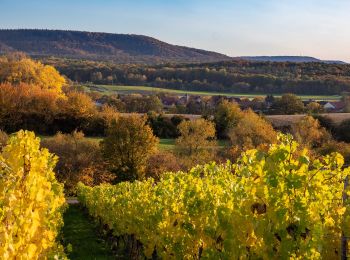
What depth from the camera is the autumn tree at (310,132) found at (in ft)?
184

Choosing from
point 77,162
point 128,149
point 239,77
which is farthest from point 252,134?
point 239,77

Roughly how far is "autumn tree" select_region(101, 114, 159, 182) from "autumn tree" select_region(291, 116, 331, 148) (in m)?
18.3

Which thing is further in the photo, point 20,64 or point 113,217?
point 20,64

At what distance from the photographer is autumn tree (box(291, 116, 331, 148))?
184 feet

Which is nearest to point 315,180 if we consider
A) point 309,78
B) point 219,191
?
point 219,191

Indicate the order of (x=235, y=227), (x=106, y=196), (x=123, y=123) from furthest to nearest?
1. (x=123, y=123)
2. (x=106, y=196)
3. (x=235, y=227)

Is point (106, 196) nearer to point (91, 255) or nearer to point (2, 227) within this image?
point (91, 255)

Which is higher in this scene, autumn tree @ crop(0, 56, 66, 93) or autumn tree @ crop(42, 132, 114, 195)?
autumn tree @ crop(0, 56, 66, 93)

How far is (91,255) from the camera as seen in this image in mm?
18828

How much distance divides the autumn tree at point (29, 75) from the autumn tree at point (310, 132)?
3841 cm

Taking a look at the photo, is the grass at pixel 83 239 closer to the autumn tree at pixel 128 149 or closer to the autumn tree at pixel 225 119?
the autumn tree at pixel 128 149

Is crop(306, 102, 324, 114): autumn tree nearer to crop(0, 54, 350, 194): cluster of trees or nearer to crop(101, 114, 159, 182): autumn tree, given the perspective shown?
crop(0, 54, 350, 194): cluster of trees

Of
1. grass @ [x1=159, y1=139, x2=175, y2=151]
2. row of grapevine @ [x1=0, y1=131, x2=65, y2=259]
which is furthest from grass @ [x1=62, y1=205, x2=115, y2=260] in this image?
grass @ [x1=159, y1=139, x2=175, y2=151]

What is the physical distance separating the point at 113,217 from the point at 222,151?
3697 cm
